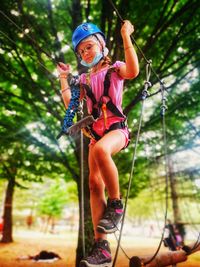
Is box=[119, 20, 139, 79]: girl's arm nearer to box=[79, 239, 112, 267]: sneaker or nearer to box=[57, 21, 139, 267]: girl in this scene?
box=[57, 21, 139, 267]: girl

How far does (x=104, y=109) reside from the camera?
2.38m

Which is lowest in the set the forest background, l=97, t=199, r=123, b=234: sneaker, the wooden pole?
the wooden pole

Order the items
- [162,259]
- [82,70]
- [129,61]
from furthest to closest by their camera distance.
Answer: [82,70] → [162,259] → [129,61]

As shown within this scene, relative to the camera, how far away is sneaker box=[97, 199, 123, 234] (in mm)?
2063

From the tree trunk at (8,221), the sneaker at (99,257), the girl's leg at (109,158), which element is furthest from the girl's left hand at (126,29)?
the tree trunk at (8,221)

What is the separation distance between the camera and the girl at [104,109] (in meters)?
2.22

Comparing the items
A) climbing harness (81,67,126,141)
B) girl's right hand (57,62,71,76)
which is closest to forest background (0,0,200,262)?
girl's right hand (57,62,71,76)

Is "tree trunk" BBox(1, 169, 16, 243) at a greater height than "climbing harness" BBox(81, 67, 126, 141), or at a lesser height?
greater

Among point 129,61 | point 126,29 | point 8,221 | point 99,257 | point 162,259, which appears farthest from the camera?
point 8,221

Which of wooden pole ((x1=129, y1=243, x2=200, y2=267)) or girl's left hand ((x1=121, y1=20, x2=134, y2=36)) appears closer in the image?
girl's left hand ((x1=121, y1=20, x2=134, y2=36))

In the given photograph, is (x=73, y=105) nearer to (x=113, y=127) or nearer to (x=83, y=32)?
(x=113, y=127)

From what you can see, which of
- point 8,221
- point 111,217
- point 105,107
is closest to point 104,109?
point 105,107

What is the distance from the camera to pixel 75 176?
772 cm

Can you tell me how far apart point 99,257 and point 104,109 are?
1102mm
